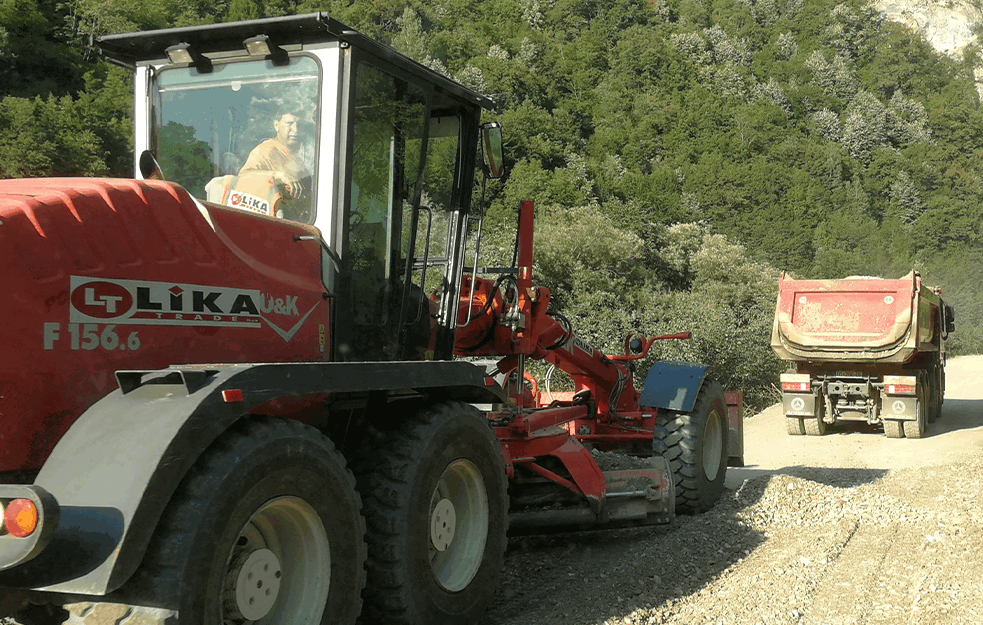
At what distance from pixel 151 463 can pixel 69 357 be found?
1.78 ft

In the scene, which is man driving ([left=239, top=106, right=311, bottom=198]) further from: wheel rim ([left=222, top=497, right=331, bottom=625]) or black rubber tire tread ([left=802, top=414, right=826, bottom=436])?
black rubber tire tread ([left=802, top=414, right=826, bottom=436])

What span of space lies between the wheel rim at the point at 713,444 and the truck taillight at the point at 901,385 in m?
8.29

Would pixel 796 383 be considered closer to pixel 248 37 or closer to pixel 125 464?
pixel 248 37

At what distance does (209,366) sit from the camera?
3.18 m

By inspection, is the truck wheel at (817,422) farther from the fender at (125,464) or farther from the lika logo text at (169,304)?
the fender at (125,464)

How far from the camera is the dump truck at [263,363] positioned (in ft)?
9.01

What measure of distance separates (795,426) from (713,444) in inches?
332

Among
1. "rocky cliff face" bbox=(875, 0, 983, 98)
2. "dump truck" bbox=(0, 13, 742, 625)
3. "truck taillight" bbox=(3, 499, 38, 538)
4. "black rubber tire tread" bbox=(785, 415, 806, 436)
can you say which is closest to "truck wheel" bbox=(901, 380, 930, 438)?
"black rubber tire tread" bbox=(785, 415, 806, 436)

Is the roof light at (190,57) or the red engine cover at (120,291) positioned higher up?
the roof light at (190,57)

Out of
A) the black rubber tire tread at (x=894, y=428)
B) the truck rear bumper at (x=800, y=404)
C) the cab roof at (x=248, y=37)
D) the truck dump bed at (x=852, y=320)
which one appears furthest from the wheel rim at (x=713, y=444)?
the black rubber tire tread at (x=894, y=428)

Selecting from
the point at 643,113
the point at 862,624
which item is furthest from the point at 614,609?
the point at 643,113

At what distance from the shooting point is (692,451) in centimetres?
740

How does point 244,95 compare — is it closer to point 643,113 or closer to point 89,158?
point 89,158

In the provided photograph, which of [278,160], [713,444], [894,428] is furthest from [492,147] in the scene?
[894,428]
